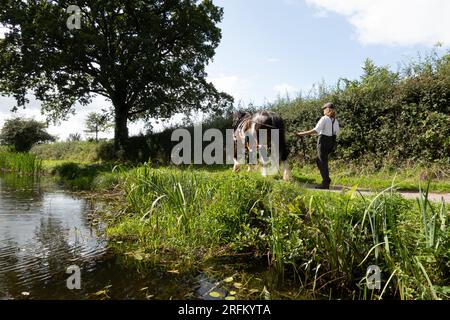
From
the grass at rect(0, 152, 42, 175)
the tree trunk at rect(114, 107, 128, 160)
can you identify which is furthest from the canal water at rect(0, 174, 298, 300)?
the tree trunk at rect(114, 107, 128, 160)

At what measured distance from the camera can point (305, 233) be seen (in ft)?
14.4

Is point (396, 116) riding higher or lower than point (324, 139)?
higher

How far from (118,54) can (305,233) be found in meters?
18.1

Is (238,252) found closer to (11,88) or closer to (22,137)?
(11,88)

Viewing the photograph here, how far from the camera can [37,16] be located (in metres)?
18.0

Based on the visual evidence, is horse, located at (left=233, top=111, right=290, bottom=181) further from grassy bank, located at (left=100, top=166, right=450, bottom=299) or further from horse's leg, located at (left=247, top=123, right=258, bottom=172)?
grassy bank, located at (left=100, top=166, right=450, bottom=299)

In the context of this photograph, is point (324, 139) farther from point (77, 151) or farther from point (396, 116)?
point (77, 151)

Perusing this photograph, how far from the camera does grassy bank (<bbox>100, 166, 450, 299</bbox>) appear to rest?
3.47m

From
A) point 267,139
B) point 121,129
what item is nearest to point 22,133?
point 121,129

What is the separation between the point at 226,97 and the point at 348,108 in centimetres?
1199

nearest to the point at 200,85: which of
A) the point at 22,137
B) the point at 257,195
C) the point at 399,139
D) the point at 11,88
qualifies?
the point at 11,88

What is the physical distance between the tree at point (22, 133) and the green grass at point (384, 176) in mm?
31124

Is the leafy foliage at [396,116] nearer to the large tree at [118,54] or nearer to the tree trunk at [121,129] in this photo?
the large tree at [118,54]

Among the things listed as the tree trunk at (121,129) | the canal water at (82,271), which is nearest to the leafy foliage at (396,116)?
the canal water at (82,271)
